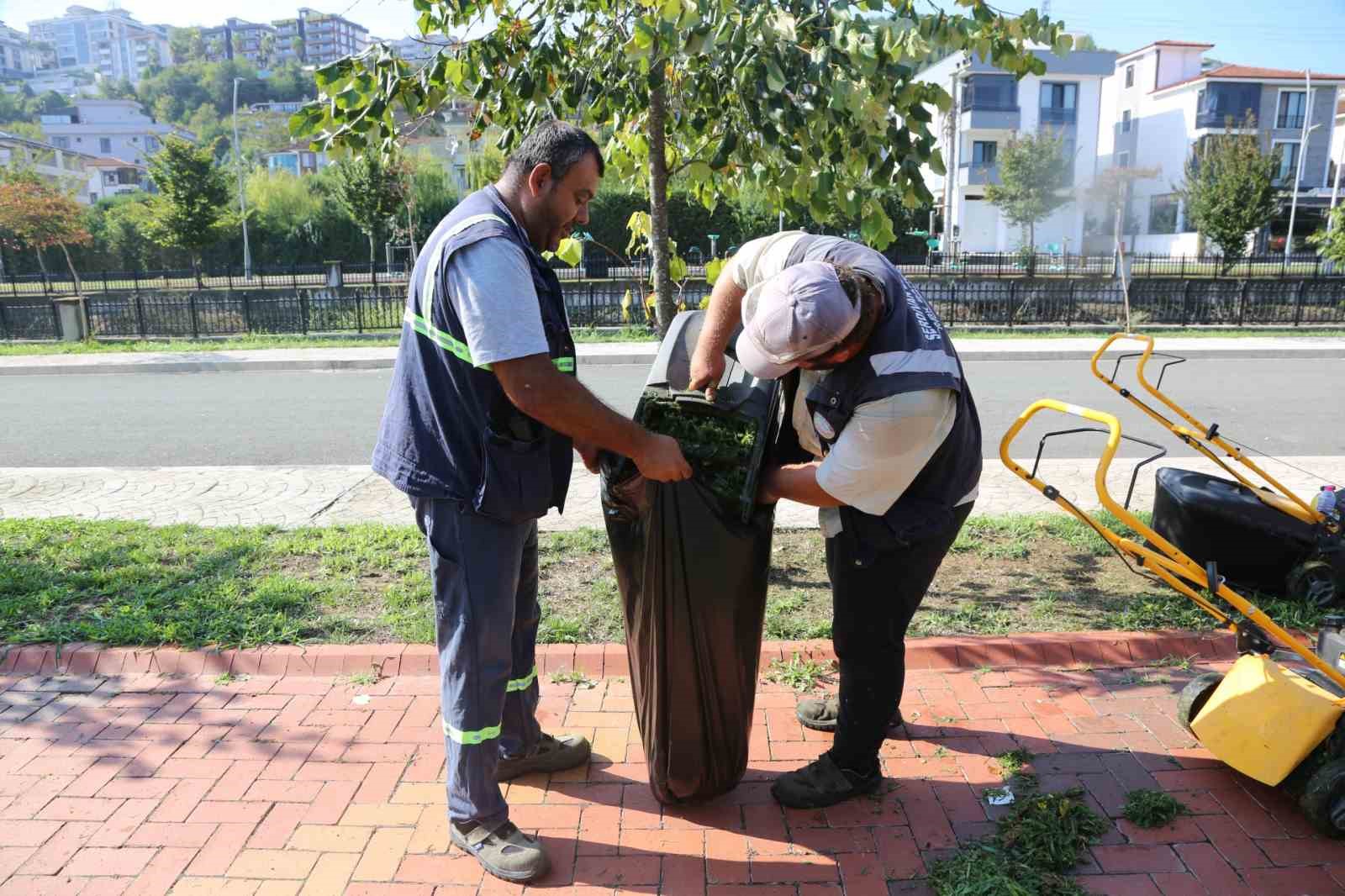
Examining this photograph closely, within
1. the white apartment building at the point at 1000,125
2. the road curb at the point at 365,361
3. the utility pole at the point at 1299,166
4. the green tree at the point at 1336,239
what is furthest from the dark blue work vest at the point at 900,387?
the utility pole at the point at 1299,166

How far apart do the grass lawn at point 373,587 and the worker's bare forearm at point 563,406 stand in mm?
1809

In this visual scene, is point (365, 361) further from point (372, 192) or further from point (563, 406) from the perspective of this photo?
point (372, 192)

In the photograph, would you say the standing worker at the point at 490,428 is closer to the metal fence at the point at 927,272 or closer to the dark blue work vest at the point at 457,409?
the dark blue work vest at the point at 457,409

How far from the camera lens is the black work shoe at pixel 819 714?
324cm

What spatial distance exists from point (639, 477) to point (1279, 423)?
8.69 metres

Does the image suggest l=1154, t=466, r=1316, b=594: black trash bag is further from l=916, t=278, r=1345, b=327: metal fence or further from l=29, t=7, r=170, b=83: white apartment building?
l=29, t=7, r=170, b=83: white apartment building

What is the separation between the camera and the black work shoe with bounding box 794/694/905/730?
3.24 metres

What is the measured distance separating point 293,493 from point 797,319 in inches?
208

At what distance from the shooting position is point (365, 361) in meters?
14.2

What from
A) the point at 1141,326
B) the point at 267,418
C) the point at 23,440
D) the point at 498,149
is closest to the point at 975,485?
the point at 498,149

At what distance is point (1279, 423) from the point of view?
882 cm

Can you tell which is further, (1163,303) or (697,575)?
(1163,303)

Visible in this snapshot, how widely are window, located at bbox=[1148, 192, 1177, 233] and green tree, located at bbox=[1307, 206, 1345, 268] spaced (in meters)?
19.2

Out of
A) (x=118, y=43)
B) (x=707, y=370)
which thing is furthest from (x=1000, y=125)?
(x=118, y=43)
